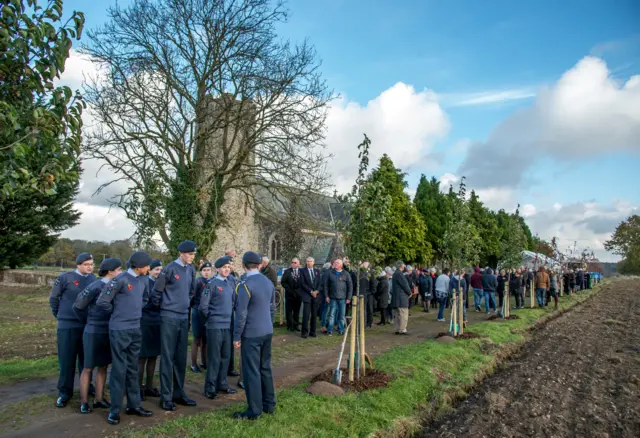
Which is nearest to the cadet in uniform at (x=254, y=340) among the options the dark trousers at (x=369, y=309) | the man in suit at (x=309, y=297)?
the man in suit at (x=309, y=297)

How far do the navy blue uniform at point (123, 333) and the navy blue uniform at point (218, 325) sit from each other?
124 cm

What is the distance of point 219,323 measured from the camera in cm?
728

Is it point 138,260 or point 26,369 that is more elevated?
point 138,260

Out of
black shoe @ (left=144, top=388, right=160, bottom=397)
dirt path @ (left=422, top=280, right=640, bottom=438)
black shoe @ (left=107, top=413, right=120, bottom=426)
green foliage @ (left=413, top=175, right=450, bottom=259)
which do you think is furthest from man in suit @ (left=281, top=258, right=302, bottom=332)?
green foliage @ (left=413, top=175, right=450, bottom=259)

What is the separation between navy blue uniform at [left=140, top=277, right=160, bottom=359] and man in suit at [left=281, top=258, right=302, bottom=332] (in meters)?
6.35

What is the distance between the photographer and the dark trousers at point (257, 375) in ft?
19.1

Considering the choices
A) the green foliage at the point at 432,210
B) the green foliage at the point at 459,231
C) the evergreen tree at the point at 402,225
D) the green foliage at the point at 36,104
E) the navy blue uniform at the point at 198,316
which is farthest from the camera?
the green foliage at the point at 432,210

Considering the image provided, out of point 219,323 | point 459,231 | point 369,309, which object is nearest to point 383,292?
point 369,309

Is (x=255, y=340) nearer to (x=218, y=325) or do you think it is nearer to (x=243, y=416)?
(x=243, y=416)

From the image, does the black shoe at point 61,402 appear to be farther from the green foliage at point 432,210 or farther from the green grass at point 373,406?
the green foliage at point 432,210

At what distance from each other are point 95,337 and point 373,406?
3.94 metres

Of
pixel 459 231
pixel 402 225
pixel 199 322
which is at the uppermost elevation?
pixel 402 225

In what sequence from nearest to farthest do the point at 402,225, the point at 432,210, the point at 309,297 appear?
the point at 309,297, the point at 402,225, the point at 432,210

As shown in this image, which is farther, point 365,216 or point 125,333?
point 365,216
